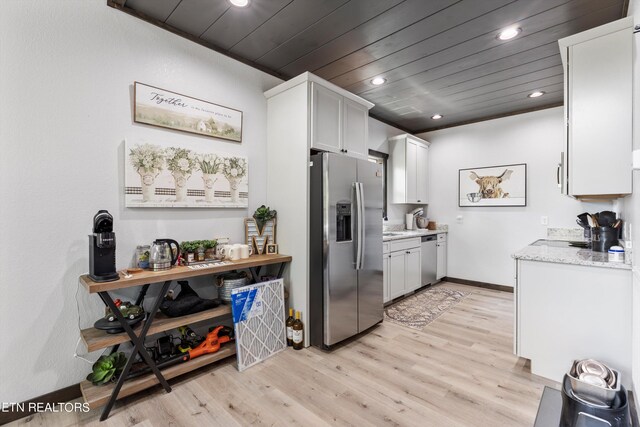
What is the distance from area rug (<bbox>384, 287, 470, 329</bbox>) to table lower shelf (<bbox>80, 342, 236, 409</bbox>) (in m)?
2.02

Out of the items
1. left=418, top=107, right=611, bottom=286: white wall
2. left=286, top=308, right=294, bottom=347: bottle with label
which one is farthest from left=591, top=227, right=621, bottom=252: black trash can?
left=286, top=308, right=294, bottom=347: bottle with label

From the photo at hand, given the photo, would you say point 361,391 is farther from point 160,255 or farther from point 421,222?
point 421,222

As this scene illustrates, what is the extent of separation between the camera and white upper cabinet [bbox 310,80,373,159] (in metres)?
2.85

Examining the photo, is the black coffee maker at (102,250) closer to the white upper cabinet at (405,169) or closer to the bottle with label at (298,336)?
the bottle with label at (298,336)

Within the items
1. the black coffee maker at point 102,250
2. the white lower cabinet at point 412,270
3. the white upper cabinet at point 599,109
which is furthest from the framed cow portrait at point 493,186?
the black coffee maker at point 102,250

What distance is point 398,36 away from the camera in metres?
2.54

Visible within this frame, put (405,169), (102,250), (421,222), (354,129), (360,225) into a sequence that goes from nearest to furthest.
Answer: (102,250) < (360,225) < (354,129) < (405,169) < (421,222)

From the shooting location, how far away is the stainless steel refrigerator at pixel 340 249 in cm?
271

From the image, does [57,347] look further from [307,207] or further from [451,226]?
[451,226]

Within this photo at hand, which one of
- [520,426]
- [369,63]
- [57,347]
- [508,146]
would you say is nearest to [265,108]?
[369,63]

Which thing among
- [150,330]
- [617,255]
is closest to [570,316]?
[617,255]

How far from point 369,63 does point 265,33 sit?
1.09 meters

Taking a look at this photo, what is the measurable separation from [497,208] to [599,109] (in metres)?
2.71

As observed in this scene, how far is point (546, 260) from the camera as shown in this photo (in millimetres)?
2213
